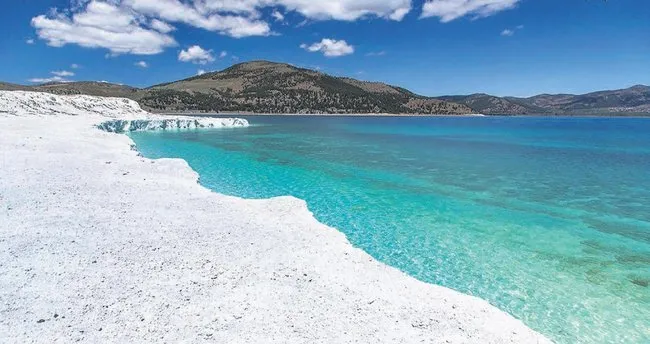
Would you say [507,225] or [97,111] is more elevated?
[97,111]

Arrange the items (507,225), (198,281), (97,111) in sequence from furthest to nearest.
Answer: (97,111) < (507,225) < (198,281)

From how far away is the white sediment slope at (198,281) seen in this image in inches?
331

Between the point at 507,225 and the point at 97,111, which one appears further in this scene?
the point at 97,111

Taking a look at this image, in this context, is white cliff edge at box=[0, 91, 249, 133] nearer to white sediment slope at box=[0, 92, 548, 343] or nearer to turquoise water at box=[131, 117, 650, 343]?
turquoise water at box=[131, 117, 650, 343]

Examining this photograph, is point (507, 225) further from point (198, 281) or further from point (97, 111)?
point (97, 111)

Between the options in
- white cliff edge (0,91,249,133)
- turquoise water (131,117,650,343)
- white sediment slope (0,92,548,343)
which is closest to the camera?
white sediment slope (0,92,548,343)

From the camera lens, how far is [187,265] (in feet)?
37.8

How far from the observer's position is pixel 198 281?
10539mm

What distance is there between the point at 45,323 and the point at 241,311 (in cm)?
394

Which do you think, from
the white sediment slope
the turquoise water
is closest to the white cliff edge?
the turquoise water

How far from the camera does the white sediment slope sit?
8398 millimetres

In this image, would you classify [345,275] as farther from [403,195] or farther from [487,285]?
[403,195]

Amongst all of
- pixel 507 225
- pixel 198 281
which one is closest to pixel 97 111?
pixel 198 281

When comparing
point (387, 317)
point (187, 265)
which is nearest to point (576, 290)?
point (387, 317)
